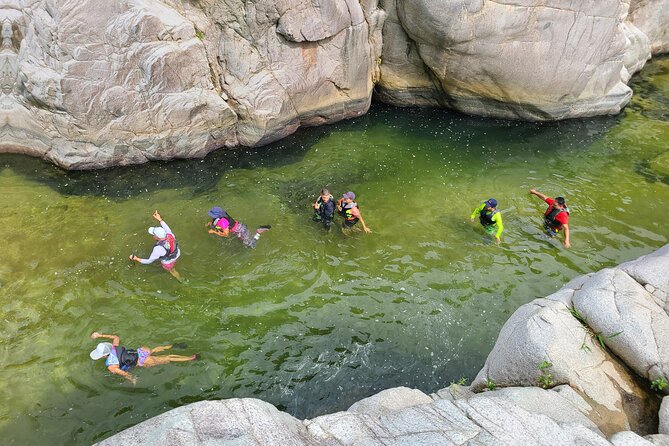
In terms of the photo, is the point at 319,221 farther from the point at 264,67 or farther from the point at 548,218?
the point at 548,218

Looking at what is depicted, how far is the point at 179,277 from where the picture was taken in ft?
33.9

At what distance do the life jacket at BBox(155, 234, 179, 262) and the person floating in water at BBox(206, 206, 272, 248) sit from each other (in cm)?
103

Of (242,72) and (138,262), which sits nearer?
(138,262)

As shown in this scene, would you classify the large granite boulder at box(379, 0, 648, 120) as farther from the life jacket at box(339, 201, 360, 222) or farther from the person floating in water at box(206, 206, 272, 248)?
the person floating in water at box(206, 206, 272, 248)

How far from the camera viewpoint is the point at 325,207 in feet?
37.2

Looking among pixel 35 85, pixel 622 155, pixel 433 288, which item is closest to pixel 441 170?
pixel 433 288

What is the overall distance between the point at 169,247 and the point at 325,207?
391cm

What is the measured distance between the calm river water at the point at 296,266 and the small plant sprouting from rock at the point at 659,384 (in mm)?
2878

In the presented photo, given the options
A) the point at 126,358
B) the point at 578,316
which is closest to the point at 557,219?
the point at 578,316

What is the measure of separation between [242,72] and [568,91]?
12032 millimetres

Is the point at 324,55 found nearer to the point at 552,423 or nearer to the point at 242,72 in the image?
the point at 242,72

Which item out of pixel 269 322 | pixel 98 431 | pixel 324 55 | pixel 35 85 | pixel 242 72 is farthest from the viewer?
pixel 324 55

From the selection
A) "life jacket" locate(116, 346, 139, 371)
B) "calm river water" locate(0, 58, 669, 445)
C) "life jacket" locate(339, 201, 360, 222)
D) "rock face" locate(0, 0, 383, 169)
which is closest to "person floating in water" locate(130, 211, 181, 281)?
"calm river water" locate(0, 58, 669, 445)

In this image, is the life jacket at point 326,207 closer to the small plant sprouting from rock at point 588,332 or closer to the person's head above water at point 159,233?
the person's head above water at point 159,233
